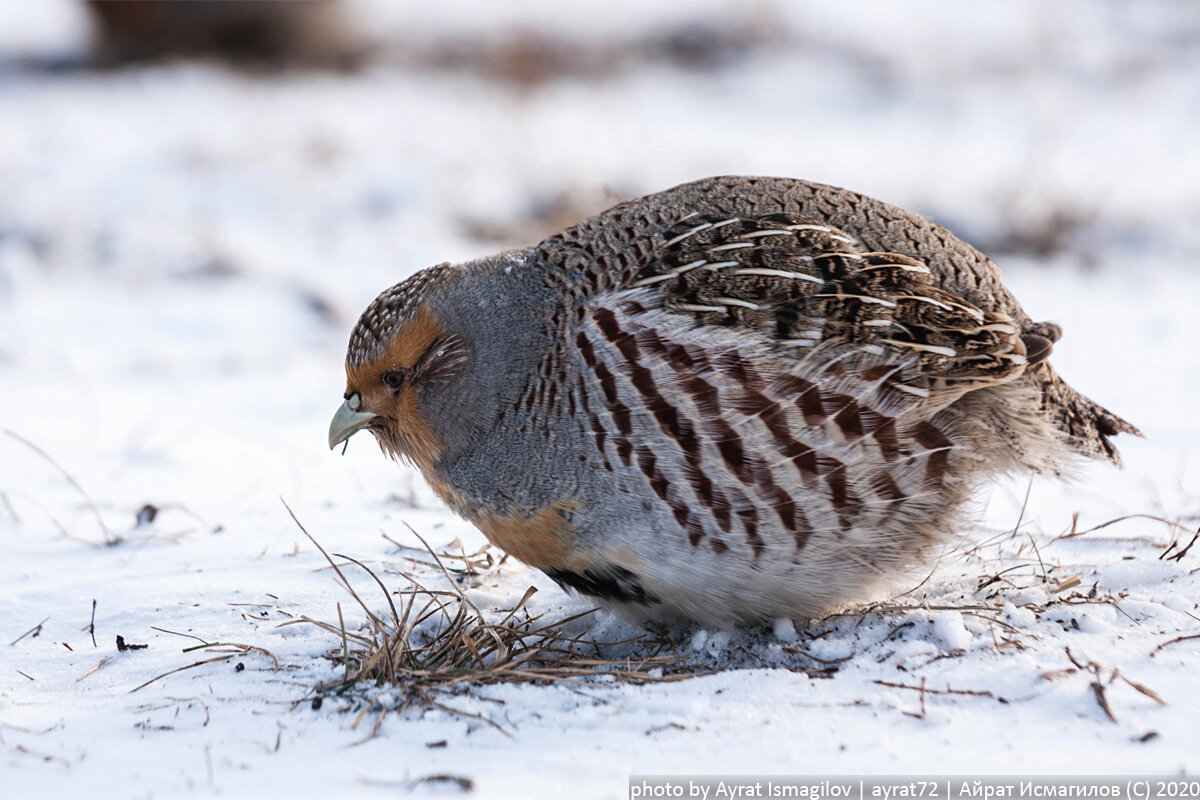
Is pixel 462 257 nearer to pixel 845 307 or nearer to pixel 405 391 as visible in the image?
pixel 405 391

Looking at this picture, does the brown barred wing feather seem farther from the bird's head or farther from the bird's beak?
the bird's beak

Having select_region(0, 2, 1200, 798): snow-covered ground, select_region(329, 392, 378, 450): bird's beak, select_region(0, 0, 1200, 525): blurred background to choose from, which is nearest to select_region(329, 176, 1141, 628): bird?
select_region(329, 392, 378, 450): bird's beak

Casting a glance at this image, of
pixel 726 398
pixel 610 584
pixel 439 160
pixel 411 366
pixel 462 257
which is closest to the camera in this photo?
pixel 726 398

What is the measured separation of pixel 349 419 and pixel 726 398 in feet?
3.87

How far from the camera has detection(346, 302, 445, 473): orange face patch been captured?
Answer: 10.8 feet

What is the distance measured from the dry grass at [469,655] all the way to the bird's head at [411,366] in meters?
0.46

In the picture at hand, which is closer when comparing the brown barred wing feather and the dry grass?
the dry grass

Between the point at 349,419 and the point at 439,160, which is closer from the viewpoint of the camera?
the point at 349,419

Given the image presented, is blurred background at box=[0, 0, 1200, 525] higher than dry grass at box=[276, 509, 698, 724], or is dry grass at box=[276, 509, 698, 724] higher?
blurred background at box=[0, 0, 1200, 525]

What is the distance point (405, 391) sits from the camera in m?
3.32

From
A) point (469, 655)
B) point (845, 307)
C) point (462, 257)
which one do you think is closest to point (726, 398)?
point (845, 307)

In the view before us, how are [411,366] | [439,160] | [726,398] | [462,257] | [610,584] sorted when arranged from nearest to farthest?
[726,398], [610,584], [411,366], [462,257], [439,160]

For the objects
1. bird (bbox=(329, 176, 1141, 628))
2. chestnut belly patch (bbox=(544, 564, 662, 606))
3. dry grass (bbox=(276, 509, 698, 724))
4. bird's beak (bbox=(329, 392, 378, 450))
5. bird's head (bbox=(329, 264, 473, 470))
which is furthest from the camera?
bird's beak (bbox=(329, 392, 378, 450))

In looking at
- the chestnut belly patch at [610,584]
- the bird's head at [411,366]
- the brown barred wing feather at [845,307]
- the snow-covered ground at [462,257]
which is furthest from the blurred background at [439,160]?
the chestnut belly patch at [610,584]
